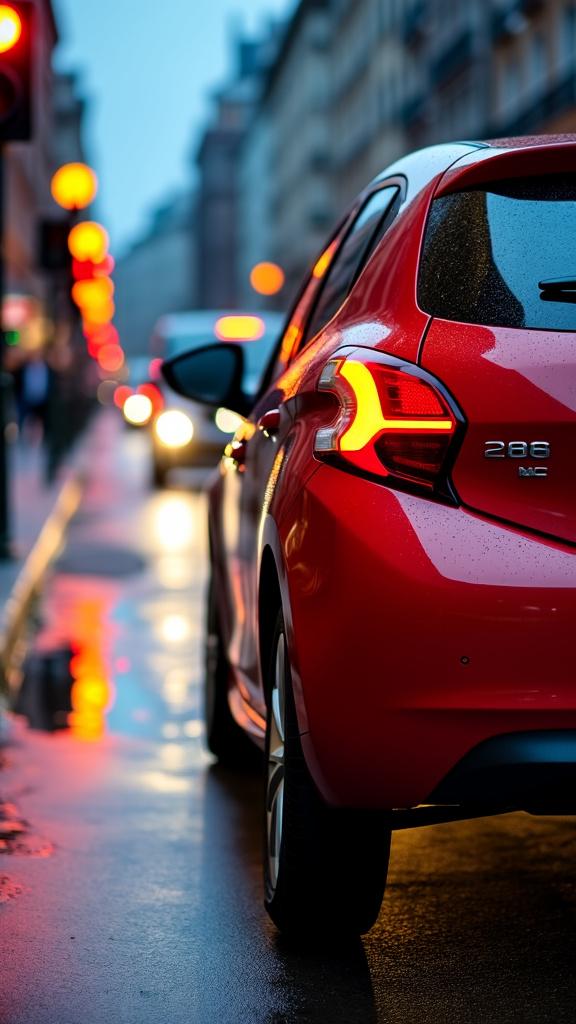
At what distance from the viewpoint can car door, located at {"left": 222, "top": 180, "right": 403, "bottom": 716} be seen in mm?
4824

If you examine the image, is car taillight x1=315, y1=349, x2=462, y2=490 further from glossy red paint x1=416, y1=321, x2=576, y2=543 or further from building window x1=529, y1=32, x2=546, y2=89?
building window x1=529, y1=32, x2=546, y2=89

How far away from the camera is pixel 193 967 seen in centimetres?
444

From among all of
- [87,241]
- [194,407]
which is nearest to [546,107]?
[87,241]

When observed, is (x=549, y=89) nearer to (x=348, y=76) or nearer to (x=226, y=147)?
(x=348, y=76)

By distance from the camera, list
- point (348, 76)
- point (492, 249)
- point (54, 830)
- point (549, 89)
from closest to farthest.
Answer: point (492, 249) → point (54, 830) → point (549, 89) → point (348, 76)

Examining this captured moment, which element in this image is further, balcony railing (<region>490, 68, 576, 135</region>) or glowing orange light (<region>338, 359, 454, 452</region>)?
balcony railing (<region>490, 68, 576, 135</region>)

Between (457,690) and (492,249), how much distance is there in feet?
2.97

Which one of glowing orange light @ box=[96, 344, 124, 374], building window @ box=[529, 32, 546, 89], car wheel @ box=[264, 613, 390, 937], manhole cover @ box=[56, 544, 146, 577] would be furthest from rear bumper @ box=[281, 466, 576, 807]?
glowing orange light @ box=[96, 344, 124, 374]

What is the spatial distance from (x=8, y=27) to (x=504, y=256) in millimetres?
6694

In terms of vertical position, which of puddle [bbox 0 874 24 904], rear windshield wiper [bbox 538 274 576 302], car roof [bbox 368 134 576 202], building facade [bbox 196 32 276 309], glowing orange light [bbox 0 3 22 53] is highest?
glowing orange light [bbox 0 3 22 53]

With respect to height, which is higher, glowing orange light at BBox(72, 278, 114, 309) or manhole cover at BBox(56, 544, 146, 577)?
manhole cover at BBox(56, 544, 146, 577)

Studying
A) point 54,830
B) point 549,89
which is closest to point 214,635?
point 54,830

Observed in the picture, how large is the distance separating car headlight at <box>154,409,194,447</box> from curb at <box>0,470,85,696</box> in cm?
153

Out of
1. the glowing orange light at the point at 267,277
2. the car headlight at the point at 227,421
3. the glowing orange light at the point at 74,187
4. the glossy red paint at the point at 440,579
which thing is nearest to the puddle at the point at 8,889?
the glossy red paint at the point at 440,579
